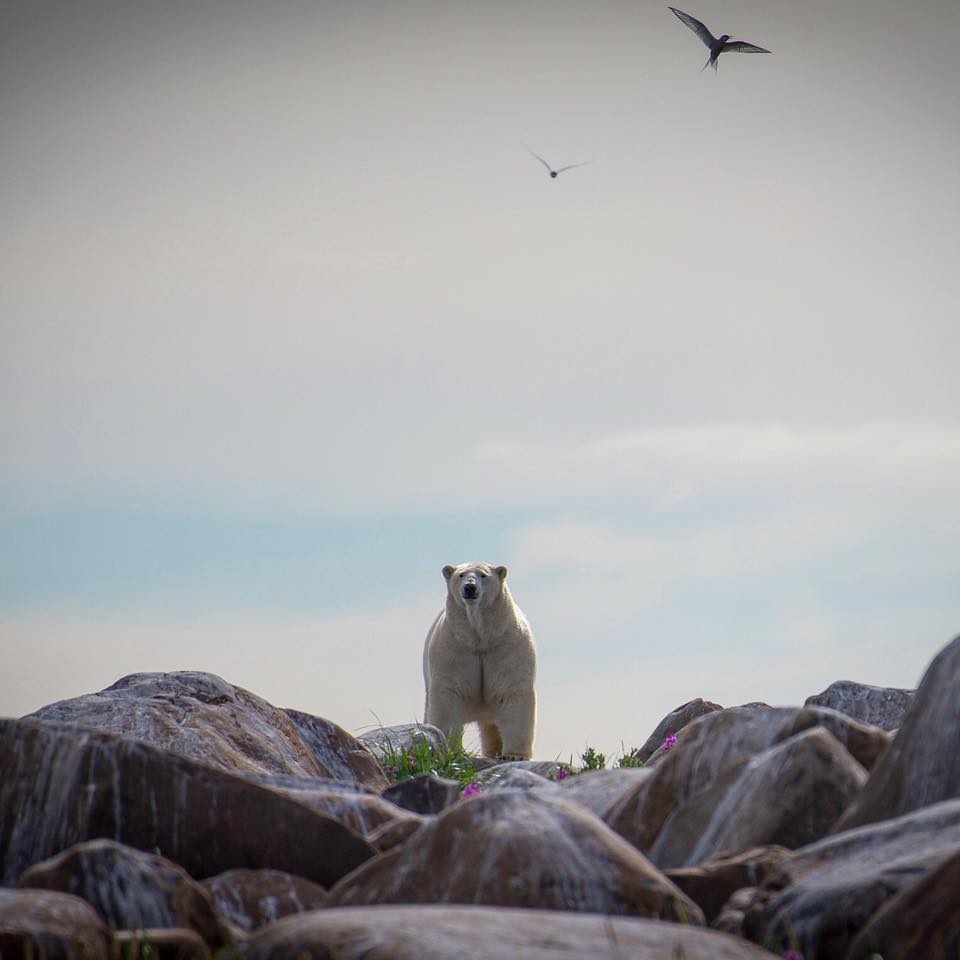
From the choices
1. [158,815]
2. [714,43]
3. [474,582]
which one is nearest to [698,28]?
[714,43]

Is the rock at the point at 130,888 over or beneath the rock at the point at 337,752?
over

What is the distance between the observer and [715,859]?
14.6 ft

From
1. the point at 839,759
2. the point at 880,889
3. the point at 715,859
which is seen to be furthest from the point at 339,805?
the point at 880,889

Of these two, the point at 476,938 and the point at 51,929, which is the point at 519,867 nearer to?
the point at 476,938

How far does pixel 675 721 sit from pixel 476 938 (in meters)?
9.27

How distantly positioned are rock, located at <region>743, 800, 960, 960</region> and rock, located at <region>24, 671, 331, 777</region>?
4342mm

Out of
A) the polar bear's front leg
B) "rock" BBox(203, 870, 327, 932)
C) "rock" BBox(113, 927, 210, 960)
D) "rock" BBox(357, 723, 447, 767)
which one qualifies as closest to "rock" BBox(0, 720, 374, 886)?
"rock" BBox(203, 870, 327, 932)

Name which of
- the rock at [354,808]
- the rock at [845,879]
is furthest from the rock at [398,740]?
the rock at [845,879]

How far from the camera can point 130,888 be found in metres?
3.87

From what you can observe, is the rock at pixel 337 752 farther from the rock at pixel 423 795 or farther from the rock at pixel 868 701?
the rock at pixel 868 701

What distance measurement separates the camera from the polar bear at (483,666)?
15211mm

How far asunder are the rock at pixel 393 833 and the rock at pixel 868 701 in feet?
18.4

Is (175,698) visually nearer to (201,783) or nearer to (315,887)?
(201,783)

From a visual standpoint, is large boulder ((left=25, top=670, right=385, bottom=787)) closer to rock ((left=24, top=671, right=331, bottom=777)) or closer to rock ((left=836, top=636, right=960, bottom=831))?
rock ((left=24, top=671, right=331, bottom=777))
